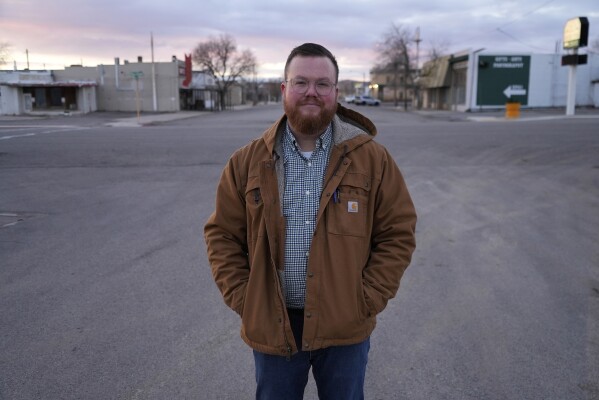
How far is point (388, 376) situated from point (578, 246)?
4055mm

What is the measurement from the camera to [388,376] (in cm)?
365

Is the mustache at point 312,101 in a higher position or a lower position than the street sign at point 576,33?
lower

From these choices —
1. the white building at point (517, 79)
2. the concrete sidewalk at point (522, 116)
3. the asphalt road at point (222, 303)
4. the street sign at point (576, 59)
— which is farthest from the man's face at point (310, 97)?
the white building at point (517, 79)

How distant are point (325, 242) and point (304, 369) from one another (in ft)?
2.03

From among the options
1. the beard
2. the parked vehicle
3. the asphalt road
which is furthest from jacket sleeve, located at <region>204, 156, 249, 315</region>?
the parked vehicle

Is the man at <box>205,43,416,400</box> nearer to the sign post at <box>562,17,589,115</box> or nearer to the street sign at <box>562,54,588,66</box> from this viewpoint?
the sign post at <box>562,17,589,115</box>

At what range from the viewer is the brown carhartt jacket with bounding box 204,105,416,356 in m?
2.30

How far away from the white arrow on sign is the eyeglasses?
4572 centimetres

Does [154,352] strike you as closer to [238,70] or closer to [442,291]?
[442,291]

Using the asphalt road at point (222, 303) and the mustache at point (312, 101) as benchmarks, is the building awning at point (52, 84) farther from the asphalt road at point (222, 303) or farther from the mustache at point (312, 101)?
the mustache at point (312, 101)

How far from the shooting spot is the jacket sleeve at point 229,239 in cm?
245

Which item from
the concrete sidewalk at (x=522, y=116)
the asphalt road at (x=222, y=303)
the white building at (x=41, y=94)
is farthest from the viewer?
the white building at (x=41, y=94)

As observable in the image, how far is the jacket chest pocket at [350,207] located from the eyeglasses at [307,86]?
383mm

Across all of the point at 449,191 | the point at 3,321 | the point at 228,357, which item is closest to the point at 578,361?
the point at 228,357
